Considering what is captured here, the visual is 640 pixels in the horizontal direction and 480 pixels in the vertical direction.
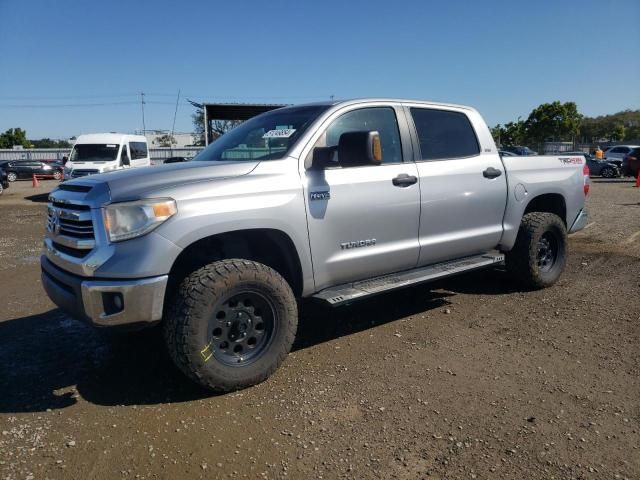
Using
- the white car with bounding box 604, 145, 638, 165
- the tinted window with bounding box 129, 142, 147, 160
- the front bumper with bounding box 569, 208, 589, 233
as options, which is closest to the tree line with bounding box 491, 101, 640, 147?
the white car with bounding box 604, 145, 638, 165

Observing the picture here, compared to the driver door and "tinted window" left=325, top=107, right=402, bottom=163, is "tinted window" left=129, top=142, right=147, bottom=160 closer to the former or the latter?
"tinted window" left=325, top=107, right=402, bottom=163

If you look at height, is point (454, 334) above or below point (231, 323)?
below

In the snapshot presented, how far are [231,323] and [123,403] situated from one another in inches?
33.9

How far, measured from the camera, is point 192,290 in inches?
124

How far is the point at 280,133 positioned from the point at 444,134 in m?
1.66

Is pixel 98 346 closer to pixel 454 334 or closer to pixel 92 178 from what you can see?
pixel 92 178

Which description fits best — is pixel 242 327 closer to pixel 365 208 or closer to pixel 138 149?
pixel 365 208

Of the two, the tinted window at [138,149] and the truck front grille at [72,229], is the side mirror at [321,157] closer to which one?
the truck front grille at [72,229]

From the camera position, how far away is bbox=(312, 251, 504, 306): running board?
378 cm

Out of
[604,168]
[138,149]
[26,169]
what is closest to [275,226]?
[138,149]

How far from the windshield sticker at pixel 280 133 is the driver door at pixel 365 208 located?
0.27 metres

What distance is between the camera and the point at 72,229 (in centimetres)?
331

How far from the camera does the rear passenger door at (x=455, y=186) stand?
4.41 metres

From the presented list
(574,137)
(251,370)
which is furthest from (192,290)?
(574,137)
